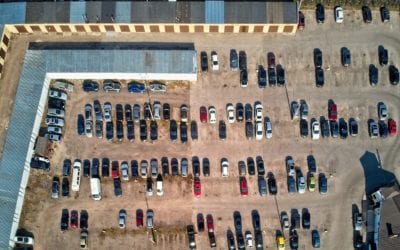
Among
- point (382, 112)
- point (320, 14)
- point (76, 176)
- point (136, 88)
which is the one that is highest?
point (320, 14)

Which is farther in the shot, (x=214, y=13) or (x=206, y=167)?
(x=214, y=13)

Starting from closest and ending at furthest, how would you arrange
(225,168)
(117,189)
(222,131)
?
1. (117,189)
2. (225,168)
3. (222,131)

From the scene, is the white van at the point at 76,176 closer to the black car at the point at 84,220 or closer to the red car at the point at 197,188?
→ the black car at the point at 84,220

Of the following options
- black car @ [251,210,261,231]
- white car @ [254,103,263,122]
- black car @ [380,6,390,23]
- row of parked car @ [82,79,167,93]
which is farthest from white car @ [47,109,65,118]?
black car @ [380,6,390,23]

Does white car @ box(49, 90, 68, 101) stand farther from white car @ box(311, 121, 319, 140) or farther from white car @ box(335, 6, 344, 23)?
white car @ box(335, 6, 344, 23)

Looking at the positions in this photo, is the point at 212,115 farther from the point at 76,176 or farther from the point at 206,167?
the point at 76,176

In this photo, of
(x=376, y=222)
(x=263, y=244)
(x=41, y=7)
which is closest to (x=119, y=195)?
(x=263, y=244)

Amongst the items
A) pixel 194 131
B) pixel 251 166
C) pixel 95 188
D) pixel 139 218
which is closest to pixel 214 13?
pixel 194 131
